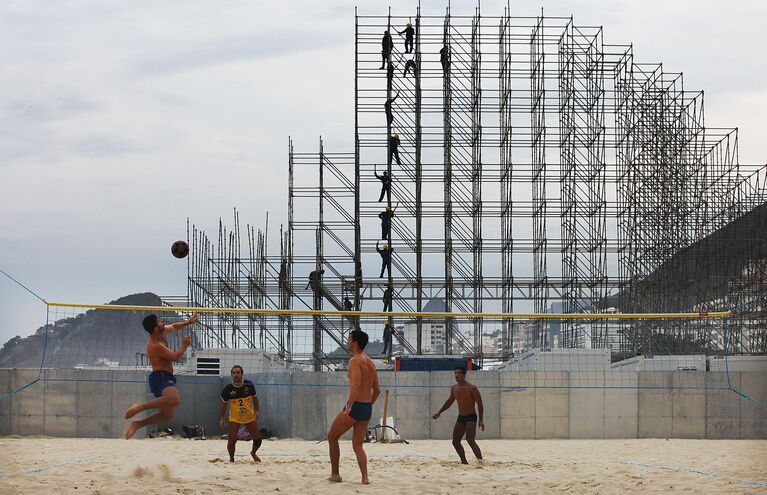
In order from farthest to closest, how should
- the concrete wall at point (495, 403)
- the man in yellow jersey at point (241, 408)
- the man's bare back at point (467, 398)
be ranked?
the concrete wall at point (495, 403) < the man's bare back at point (467, 398) < the man in yellow jersey at point (241, 408)

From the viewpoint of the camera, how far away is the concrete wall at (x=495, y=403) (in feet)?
73.7

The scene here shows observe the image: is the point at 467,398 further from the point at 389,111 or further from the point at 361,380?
the point at 389,111

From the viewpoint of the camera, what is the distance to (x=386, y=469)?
14.5 m

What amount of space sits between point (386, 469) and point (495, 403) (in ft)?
27.8

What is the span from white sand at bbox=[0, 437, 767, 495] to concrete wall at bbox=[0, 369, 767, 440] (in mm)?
1754

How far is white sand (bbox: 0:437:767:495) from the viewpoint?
12.3 meters

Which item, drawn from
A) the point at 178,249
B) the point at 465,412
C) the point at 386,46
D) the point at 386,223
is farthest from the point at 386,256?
the point at 465,412

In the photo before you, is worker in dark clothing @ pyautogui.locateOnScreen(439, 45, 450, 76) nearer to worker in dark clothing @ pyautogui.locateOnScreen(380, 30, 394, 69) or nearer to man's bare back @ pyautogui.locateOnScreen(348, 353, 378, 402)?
worker in dark clothing @ pyautogui.locateOnScreen(380, 30, 394, 69)

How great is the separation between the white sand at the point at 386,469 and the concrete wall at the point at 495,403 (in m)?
1.75

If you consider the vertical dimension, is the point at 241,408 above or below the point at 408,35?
below

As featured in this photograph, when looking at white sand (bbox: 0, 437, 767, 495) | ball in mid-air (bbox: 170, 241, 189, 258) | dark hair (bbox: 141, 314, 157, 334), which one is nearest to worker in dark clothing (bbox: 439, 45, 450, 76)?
ball in mid-air (bbox: 170, 241, 189, 258)

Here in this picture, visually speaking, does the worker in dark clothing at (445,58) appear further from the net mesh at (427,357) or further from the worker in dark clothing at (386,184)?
the net mesh at (427,357)

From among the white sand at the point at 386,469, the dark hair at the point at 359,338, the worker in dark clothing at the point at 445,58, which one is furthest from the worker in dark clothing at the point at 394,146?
the dark hair at the point at 359,338

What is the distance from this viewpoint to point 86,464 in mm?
14867
